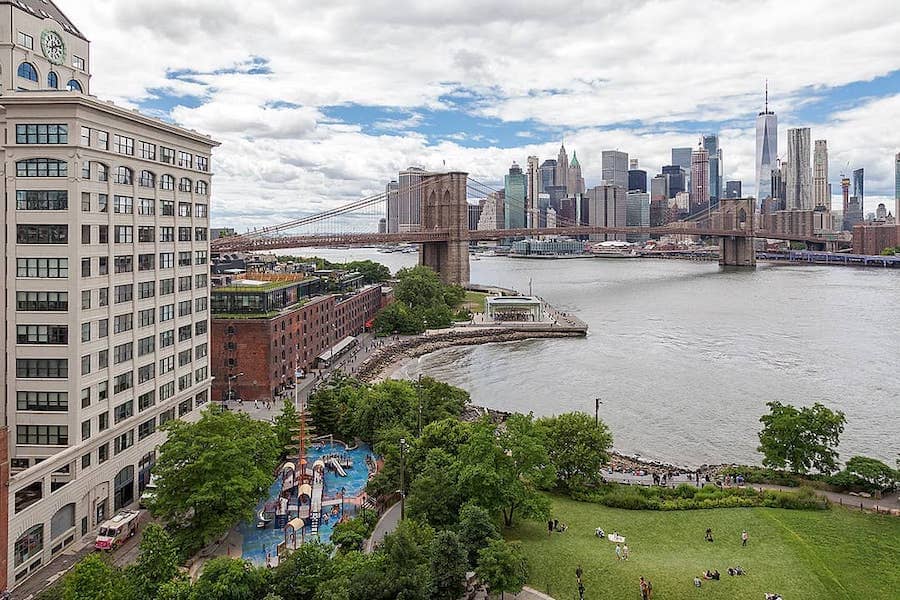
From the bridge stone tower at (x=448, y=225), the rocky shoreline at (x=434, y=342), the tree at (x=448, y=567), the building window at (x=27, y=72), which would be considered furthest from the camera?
the bridge stone tower at (x=448, y=225)

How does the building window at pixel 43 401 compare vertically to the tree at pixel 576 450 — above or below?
above

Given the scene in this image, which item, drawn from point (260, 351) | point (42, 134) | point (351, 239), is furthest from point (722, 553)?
point (351, 239)

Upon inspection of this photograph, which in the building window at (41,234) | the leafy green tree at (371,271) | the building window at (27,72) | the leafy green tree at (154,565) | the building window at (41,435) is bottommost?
the leafy green tree at (154,565)

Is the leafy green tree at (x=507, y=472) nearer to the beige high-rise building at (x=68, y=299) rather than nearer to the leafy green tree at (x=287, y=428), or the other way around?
the leafy green tree at (x=287, y=428)

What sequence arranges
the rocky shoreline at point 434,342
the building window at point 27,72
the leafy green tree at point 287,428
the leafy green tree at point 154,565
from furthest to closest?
the rocky shoreline at point 434,342 < the leafy green tree at point 287,428 < the building window at point 27,72 < the leafy green tree at point 154,565

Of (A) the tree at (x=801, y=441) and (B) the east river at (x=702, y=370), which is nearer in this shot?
(A) the tree at (x=801, y=441)

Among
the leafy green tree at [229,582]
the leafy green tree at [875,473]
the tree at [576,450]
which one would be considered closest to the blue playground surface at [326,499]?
the leafy green tree at [229,582]

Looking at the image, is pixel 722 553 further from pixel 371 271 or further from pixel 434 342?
pixel 371 271
